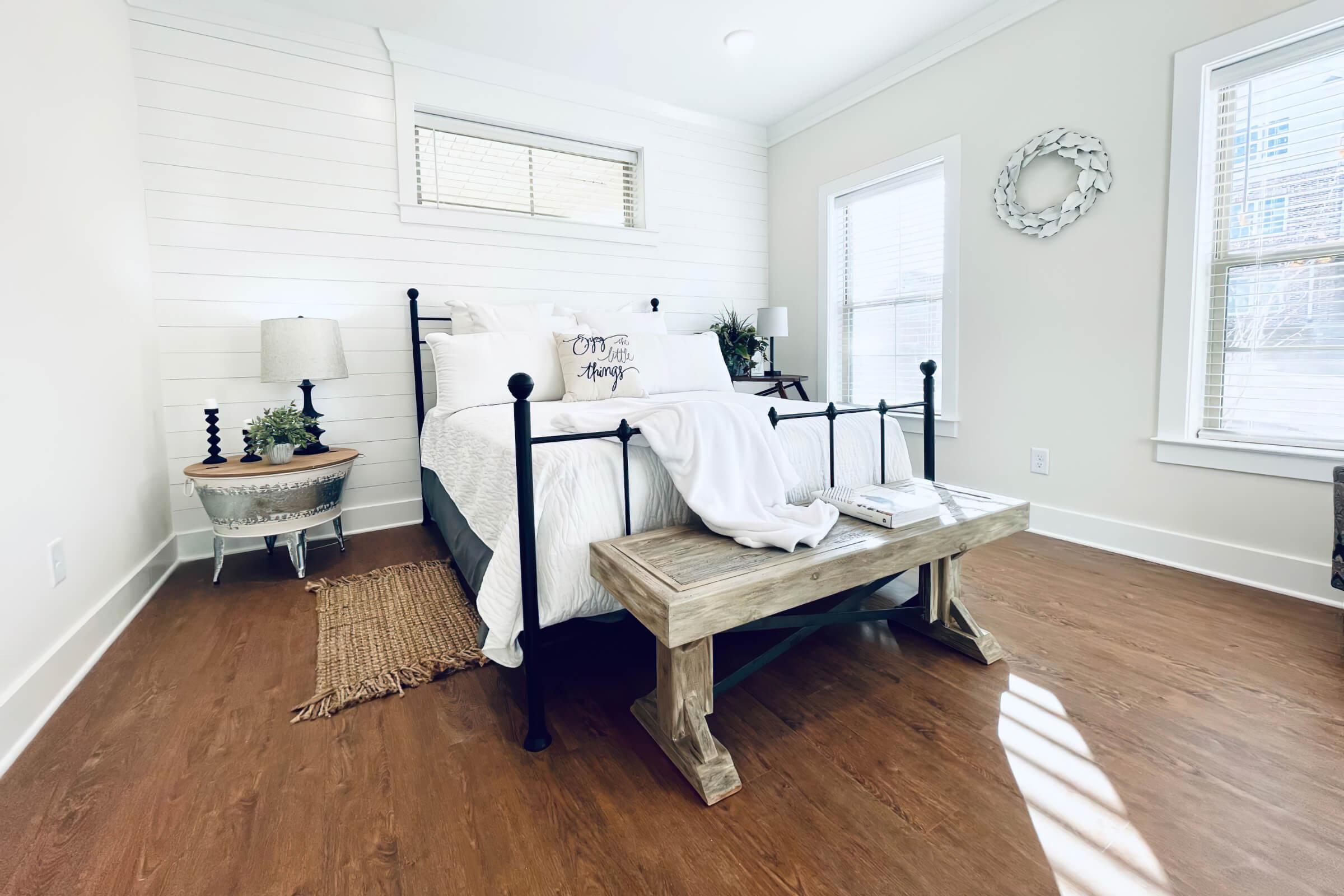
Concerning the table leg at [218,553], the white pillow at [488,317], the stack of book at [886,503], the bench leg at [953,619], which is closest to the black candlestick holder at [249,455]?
the table leg at [218,553]

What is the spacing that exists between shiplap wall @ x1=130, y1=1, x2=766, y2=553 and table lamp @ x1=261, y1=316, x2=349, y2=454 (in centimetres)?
37

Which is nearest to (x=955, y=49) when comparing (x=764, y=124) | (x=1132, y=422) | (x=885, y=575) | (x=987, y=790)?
(x=764, y=124)

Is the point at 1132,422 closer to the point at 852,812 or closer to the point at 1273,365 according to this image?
the point at 1273,365

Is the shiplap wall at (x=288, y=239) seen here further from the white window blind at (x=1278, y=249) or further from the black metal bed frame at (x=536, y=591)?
the white window blind at (x=1278, y=249)

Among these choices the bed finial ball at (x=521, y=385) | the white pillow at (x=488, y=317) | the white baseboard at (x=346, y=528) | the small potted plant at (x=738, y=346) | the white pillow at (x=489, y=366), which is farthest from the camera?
the small potted plant at (x=738, y=346)

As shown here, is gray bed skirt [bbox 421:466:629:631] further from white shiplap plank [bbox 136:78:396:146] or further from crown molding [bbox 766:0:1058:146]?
crown molding [bbox 766:0:1058:146]

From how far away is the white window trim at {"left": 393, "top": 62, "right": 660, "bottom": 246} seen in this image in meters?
3.24

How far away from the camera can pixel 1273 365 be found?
2289 mm

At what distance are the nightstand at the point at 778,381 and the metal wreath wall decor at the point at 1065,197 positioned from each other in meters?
1.52

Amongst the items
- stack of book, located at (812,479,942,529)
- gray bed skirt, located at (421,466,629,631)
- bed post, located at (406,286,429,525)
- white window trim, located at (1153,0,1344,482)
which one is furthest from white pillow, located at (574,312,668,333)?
white window trim, located at (1153,0,1344,482)

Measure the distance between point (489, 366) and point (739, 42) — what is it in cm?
220

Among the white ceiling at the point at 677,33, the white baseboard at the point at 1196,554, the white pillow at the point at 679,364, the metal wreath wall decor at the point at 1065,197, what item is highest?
the white ceiling at the point at 677,33

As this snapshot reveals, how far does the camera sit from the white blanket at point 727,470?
4.99 ft

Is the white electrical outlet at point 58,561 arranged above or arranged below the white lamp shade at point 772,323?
below
